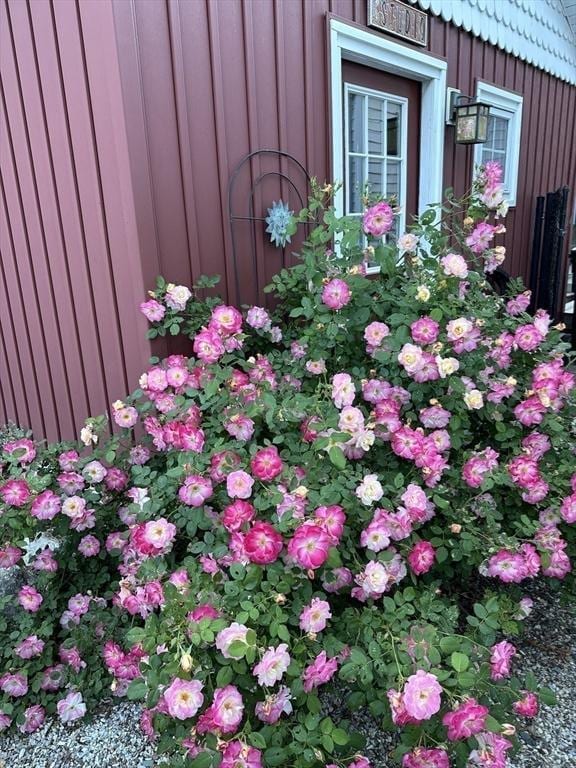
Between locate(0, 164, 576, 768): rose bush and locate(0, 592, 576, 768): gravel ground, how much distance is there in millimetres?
67

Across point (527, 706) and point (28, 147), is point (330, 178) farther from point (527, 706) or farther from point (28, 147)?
point (527, 706)

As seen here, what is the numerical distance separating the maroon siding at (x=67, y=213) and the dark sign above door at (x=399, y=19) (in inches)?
62.2

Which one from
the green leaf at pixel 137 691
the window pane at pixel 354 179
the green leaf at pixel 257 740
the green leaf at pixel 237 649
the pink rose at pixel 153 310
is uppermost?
the window pane at pixel 354 179

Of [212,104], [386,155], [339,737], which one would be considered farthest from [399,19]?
[339,737]

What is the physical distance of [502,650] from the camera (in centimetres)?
132

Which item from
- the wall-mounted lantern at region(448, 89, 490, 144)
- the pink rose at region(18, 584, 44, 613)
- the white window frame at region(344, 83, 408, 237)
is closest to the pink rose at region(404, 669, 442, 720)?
the pink rose at region(18, 584, 44, 613)

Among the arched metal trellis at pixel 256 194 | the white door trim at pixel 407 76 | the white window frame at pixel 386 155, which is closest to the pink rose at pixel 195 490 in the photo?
the arched metal trellis at pixel 256 194

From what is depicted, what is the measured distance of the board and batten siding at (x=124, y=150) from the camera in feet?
6.70

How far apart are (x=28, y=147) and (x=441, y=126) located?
245 cm

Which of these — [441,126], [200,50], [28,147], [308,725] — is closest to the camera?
[308,725]

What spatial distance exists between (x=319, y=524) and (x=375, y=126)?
2.75 metres

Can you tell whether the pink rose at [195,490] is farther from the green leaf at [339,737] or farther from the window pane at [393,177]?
the window pane at [393,177]

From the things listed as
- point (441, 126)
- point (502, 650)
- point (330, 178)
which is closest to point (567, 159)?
point (441, 126)

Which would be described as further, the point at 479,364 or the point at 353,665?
the point at 479,364
